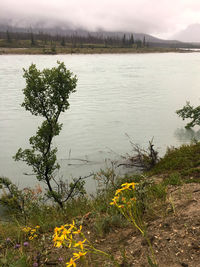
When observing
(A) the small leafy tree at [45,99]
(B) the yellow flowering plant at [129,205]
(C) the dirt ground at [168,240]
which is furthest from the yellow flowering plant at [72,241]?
(A) the small leafy tree at [45,99]

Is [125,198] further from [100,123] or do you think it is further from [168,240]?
[100,123]

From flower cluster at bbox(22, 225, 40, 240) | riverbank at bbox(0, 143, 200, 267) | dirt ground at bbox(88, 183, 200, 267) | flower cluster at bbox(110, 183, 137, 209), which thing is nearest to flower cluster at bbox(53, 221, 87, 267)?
riverbank at bbox(0, 143, 200, 267)

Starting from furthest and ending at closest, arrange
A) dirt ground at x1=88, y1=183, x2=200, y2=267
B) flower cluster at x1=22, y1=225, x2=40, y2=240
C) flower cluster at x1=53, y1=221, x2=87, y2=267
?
flower cluster at x1=22, y1=225, x2=40, y2=240, dirt ground at x1=88, y1=183, x2=200, y2=267, flower cluster at x1=53, y1=221, x2=87, y2=267

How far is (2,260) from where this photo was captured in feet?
9.44

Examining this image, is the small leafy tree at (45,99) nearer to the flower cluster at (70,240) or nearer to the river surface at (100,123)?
the river surface at (100,123)

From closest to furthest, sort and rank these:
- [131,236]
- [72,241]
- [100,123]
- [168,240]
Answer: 1. [72,241]
2. [168,240]
3. [131,236]
4. [100,123]

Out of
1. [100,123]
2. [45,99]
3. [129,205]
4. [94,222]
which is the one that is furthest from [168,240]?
[100,123]

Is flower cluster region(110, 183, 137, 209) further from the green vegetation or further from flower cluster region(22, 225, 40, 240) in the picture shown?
flower cluster region(22, 225, 40, 240)

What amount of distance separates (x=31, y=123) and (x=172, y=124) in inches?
382

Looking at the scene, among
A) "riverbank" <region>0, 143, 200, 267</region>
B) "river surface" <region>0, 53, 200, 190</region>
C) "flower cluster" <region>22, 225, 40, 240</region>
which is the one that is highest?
"riverbank" <region>0, 143, 200, 267</region>

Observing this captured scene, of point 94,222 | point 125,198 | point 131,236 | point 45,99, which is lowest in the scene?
point 94,222

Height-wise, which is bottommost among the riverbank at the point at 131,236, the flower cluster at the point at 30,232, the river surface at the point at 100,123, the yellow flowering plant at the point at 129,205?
the river surface at the point at 100,123

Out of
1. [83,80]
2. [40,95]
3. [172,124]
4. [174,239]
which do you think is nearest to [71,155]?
[40,95]

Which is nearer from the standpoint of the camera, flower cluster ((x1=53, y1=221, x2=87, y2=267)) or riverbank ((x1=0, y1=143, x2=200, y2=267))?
flower cluster ((x1=53, y1=221, x2=87, y2=267))
